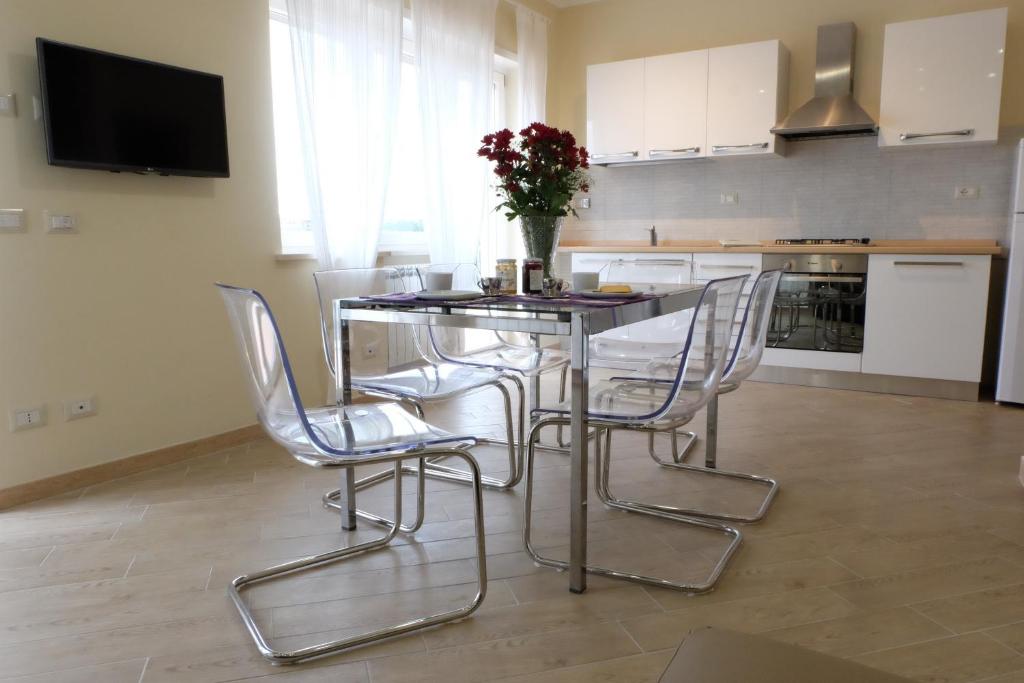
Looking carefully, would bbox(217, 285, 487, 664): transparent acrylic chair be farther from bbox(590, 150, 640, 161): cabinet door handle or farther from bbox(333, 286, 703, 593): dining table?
bbox(590, 150, 640, 161): cabinet door handle

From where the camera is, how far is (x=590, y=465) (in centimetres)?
303

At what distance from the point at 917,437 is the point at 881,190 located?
1948 millimetres

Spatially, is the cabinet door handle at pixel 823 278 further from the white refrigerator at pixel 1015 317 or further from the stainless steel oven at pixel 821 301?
the white refrigerator at pixel 1015 317

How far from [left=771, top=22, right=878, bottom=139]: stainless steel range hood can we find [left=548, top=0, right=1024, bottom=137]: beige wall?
163mm

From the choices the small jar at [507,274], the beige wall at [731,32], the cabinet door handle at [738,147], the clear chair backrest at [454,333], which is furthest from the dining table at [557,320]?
the beige wall at [731,32]

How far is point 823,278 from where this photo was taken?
175 inches

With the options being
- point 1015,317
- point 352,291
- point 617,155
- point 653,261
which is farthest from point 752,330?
point 617,155

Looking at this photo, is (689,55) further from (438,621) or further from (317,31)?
(438,621)

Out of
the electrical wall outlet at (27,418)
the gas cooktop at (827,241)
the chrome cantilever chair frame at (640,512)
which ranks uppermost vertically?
the gas cooktop at (827,241)

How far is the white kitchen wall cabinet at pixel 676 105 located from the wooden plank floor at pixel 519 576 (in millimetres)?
2561

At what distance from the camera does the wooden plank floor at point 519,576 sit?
1668 millimetres

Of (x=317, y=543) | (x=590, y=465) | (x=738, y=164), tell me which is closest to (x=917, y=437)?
(x=590, y=465)

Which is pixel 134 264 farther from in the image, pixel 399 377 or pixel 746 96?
pixel 746 96

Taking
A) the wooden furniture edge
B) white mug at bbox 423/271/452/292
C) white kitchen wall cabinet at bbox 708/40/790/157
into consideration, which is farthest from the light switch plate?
white kitchen wall cabinet at bbox 708/40/790/157
